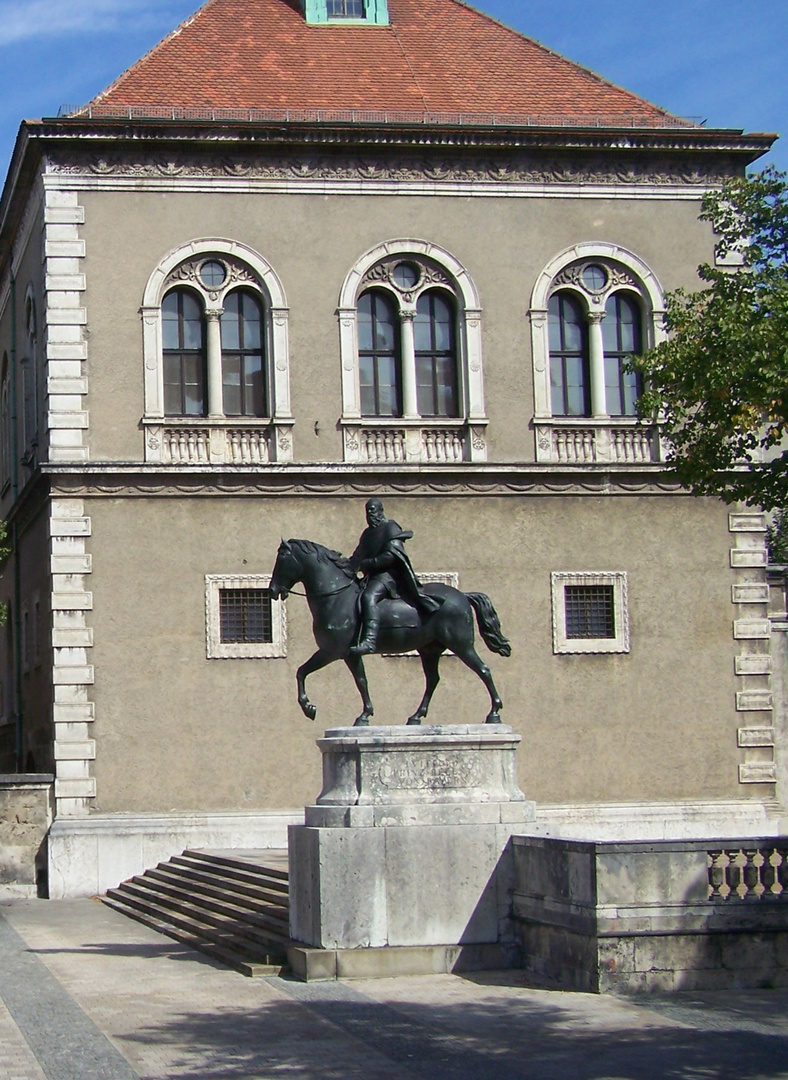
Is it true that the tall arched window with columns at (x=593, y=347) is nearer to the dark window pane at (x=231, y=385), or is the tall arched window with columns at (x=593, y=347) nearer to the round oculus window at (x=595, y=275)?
the round oculus window at (x=595, y=275)

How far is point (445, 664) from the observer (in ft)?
93.7

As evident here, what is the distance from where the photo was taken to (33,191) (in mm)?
30266

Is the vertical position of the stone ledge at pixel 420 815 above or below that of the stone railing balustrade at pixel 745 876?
above

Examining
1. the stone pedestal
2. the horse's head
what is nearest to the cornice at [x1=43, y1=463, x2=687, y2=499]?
the horse's head

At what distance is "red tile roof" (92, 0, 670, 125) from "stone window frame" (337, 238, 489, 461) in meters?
2.74

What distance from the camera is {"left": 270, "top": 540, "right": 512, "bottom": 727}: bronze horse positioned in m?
19.7

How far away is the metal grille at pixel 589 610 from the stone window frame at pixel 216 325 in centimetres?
539

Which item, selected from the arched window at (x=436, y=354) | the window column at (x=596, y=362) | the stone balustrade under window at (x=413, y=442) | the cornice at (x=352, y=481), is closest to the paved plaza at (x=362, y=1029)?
the cornice at (x=352, y=481)

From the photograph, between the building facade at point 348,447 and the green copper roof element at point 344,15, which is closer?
the building facade at point 348,447

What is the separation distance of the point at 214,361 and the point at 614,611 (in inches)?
315

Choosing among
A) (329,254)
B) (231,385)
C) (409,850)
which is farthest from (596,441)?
(409,850)

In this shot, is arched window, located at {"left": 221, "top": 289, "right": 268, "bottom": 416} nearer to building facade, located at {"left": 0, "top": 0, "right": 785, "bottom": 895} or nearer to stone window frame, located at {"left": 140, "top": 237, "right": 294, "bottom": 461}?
building facade, located at {"left": 0, "top": 0, "right": 785, "bottom": 895}

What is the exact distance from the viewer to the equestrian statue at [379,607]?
64.3 ft

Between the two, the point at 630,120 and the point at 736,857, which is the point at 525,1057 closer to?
the point at 736,857
